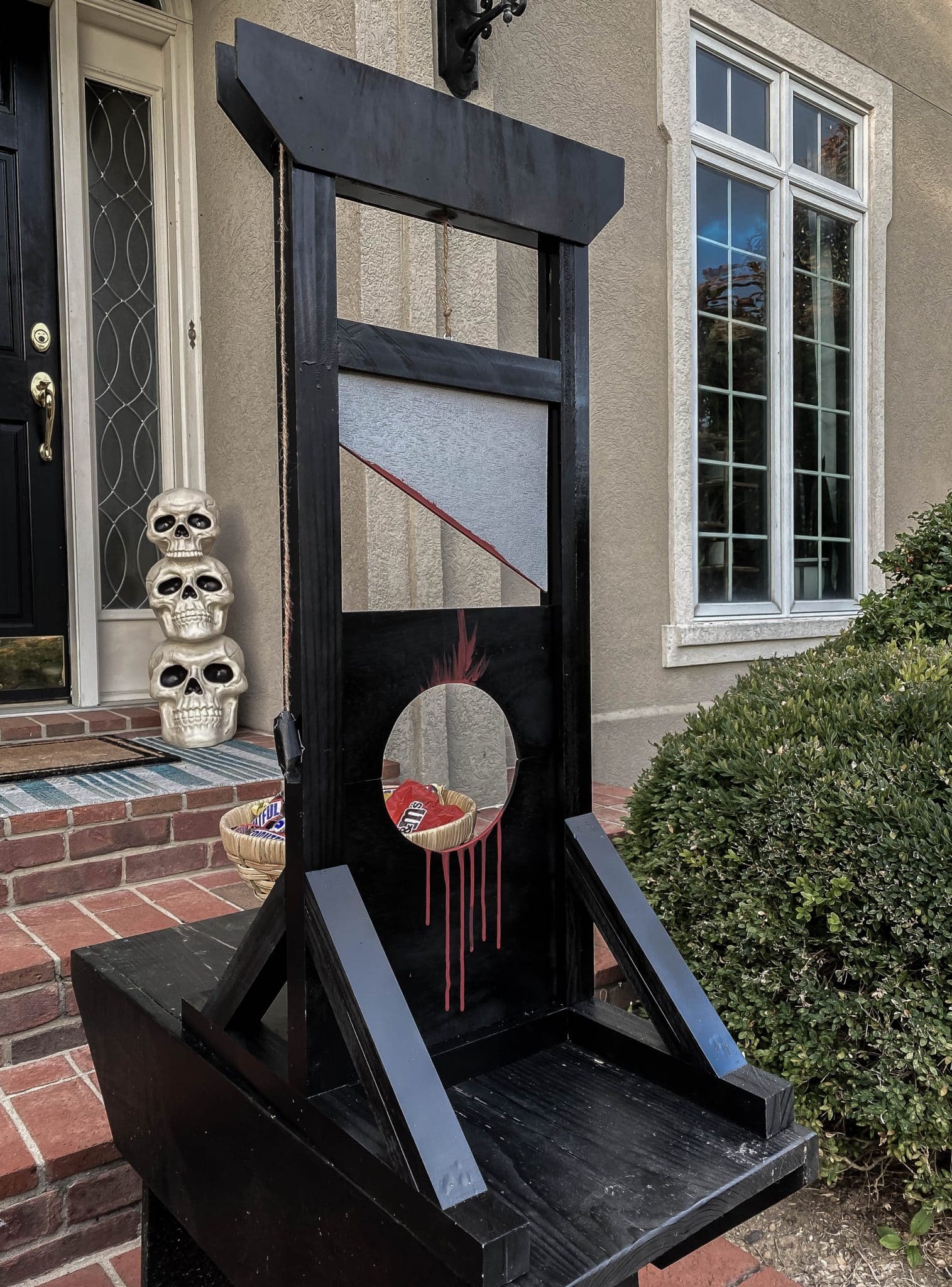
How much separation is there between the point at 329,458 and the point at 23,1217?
55.5 inches

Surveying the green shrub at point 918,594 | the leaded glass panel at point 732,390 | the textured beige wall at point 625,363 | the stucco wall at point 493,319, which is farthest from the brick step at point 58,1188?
the leaded glass panel at point 732,390

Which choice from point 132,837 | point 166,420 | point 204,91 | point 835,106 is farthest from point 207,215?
point 835,106

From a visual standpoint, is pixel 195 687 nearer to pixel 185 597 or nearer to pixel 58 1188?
pixel 185 597

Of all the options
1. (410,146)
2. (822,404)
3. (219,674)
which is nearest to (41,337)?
(219,674)

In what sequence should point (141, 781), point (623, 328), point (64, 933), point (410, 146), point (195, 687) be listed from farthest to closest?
point (623, 328)
point (195, 687)
point (141, 781)
point (64, 933)
point (410, 146)

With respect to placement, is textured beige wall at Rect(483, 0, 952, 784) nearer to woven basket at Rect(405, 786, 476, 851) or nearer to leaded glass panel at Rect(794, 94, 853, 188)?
leaded glass panel at Rect(794, 94, 853, 188)

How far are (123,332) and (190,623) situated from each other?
1347 millimetres

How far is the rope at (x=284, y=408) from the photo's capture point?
905mm

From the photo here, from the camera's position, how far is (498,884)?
3.60 ft

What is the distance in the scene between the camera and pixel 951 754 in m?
1.84

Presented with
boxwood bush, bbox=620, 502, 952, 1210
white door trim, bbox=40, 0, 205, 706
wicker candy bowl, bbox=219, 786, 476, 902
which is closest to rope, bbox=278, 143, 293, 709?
wicker candy bowl, bbox=219, 786, 476, 902

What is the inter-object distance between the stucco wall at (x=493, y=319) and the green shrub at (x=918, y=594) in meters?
1.19

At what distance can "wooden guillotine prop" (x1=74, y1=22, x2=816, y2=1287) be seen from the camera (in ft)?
2.78

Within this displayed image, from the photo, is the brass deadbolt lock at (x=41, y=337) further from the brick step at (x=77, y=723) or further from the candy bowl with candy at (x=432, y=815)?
the candy bowl with candy at (x=432, y=815)
